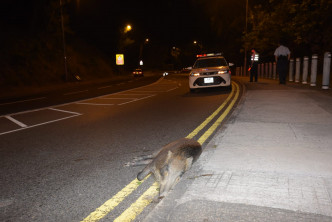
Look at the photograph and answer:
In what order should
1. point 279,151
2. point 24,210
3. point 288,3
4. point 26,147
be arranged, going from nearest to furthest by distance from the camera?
1. point 24,210
2. point 279,151
3. point 26,147
4. point 288,3

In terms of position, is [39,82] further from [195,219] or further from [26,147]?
[195,219]

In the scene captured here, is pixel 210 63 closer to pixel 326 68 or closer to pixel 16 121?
pixel 326 68

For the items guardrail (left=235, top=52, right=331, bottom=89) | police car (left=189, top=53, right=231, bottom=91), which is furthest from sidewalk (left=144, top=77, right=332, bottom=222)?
guardrail (left=235, top=52, right=331, bottom=89)

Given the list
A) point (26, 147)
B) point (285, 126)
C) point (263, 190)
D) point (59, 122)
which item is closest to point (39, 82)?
point (59, 122)

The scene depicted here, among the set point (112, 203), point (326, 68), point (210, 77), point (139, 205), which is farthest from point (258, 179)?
point (326, 68)

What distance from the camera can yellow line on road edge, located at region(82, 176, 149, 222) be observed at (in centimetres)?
273

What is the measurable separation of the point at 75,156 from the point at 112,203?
191 cm

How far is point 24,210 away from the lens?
294 cm

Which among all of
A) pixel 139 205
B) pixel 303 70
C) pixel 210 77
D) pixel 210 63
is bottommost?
pixel 139 205

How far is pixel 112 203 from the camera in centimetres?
299

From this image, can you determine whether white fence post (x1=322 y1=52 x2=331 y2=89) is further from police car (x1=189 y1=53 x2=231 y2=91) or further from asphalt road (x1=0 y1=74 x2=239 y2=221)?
asphalt road (x1=0 y1=74 x2=239 y2=221)

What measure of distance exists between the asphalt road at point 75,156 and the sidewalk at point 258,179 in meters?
0.52

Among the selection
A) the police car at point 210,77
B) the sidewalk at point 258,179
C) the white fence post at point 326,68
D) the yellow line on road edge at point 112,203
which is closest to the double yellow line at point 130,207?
the yellow line on road edge at point 112,203

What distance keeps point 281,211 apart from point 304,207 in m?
0.23
